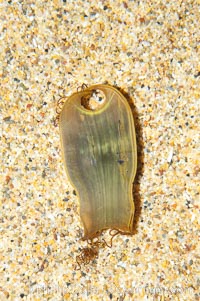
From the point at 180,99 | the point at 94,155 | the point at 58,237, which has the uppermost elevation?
the point at 180,99

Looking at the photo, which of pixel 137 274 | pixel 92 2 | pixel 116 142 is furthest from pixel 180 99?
pixel 137 274

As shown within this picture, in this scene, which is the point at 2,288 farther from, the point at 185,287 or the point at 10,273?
the point at 185,287

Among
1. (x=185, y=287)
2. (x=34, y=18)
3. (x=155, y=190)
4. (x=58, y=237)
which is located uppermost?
(x=34, y=18)

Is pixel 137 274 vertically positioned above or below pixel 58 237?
below

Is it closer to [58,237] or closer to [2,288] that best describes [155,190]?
[58,237]

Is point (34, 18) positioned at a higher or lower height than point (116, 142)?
higher

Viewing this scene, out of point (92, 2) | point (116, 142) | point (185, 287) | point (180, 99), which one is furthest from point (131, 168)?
point (92, 2)
